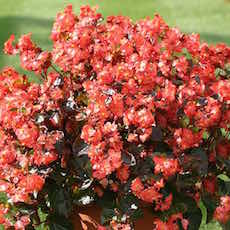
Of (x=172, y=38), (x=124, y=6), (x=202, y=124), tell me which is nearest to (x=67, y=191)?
(x=202, y=124)

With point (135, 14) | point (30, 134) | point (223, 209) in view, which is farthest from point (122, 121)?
point (135, 14)

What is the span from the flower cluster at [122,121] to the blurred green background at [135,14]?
3.01 meters

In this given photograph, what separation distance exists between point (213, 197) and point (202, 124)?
327 millimetres

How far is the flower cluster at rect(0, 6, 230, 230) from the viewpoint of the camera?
2139 millimetres

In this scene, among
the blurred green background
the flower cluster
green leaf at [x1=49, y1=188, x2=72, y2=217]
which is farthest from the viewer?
the blurred green background

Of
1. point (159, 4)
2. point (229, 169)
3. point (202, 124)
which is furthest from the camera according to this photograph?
point (159, 4)

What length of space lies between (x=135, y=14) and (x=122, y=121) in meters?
3.97

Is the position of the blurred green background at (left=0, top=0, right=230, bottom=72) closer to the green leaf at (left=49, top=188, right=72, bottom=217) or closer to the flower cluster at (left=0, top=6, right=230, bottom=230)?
the flower cluster at (left=0, top=6, right=230, bottom=230)

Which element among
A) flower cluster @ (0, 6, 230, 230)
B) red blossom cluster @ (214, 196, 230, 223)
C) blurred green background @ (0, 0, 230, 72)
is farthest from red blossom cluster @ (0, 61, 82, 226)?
blurred green background @ (0, 0, 230, 72)

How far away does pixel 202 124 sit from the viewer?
2186 mm

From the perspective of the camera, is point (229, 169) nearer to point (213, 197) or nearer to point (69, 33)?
point (213, 197)

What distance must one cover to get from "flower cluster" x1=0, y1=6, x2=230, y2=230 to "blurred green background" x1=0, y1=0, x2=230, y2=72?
9.86 feet

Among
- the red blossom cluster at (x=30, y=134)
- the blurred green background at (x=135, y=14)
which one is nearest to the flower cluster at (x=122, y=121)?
the red blossom cluster at (x=30, y=134)

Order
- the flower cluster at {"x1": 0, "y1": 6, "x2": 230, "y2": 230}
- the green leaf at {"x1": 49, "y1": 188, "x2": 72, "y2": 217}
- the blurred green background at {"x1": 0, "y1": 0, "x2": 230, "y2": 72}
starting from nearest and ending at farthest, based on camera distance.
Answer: the flower cluster at {"x1": 0, "y1": 6, "x2": 230, "y2": 230} → the green leaf at {"x1": 49, "y1": 188, "x2": 72, "y2": 217} → the blurred green background at {"x1": 0, "y1": 0, "x2": 230, "y2": 72}
